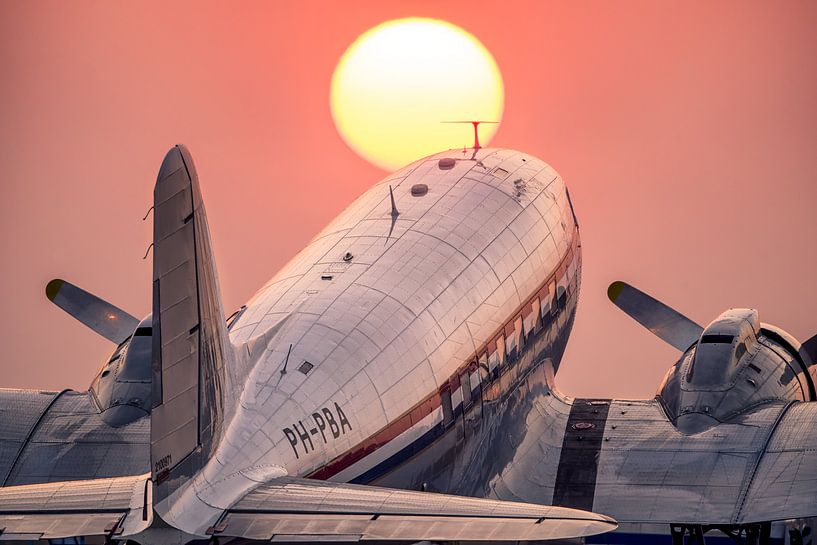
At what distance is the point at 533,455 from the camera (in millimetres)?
29484

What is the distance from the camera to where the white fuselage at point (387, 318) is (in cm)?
2266

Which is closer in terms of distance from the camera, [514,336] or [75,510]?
[75,510]

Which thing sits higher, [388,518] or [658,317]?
[388,518]

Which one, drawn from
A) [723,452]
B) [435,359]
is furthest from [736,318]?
[435,359]

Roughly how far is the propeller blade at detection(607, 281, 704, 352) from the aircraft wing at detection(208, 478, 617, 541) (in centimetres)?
1329

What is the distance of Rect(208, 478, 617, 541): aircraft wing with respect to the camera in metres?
19.5

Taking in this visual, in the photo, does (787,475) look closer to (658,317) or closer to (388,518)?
(658,317)

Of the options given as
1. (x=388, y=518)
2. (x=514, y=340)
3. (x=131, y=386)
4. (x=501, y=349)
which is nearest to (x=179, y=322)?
(x=388, y=518)

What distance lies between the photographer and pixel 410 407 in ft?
81.4

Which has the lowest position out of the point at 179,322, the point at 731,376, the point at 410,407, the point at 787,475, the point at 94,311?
the point at 787,475

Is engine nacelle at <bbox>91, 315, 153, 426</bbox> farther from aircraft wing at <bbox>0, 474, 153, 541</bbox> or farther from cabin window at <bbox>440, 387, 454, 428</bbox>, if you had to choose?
aircraft wing at <bbox>0, 474, 153, 541</bbox>

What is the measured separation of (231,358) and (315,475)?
1.90m

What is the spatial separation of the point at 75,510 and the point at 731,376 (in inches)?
516

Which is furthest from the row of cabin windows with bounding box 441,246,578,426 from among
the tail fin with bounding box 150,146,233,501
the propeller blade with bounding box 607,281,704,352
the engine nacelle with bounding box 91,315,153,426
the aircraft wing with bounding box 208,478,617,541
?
the tail fin with bounding box 150,146,233,501
